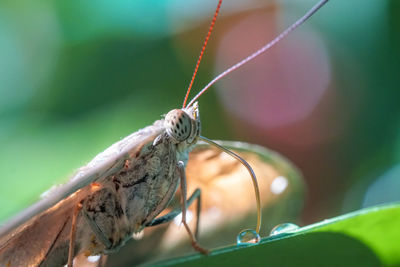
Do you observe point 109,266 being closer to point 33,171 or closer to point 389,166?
point 33,171

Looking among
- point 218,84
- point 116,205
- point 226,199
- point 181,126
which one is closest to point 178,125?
point 181,126

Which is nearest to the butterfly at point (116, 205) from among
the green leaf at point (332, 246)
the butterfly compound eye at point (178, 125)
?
the butterfly compound eye at point (178, 125)

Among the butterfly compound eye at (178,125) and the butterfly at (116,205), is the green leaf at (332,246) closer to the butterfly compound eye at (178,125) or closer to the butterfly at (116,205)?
the butterfly at (116,205)

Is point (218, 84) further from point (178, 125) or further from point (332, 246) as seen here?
point (332, 246)

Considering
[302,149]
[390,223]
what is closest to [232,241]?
[390,223]

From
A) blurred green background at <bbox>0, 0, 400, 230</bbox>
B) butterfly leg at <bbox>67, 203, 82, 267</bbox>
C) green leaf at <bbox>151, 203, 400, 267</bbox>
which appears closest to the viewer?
green leaf at <bbox>151, 203, 400, 267</bbox>

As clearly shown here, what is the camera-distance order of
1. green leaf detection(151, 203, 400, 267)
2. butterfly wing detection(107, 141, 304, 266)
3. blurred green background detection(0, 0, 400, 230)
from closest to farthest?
green leaf detection(151, 203, 400, 267), butterfly wing detection(107, 141, 304, 266), blurred green background detection(0, 0, 400, 230)

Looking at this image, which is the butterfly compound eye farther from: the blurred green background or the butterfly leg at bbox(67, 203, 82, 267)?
the blurred green background

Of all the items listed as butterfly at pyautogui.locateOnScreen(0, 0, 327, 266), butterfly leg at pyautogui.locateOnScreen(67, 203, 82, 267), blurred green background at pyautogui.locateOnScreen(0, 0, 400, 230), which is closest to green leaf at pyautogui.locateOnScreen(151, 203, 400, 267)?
butterfly at pyautogui.locateOnScreen(0, 0, 327, 266)
